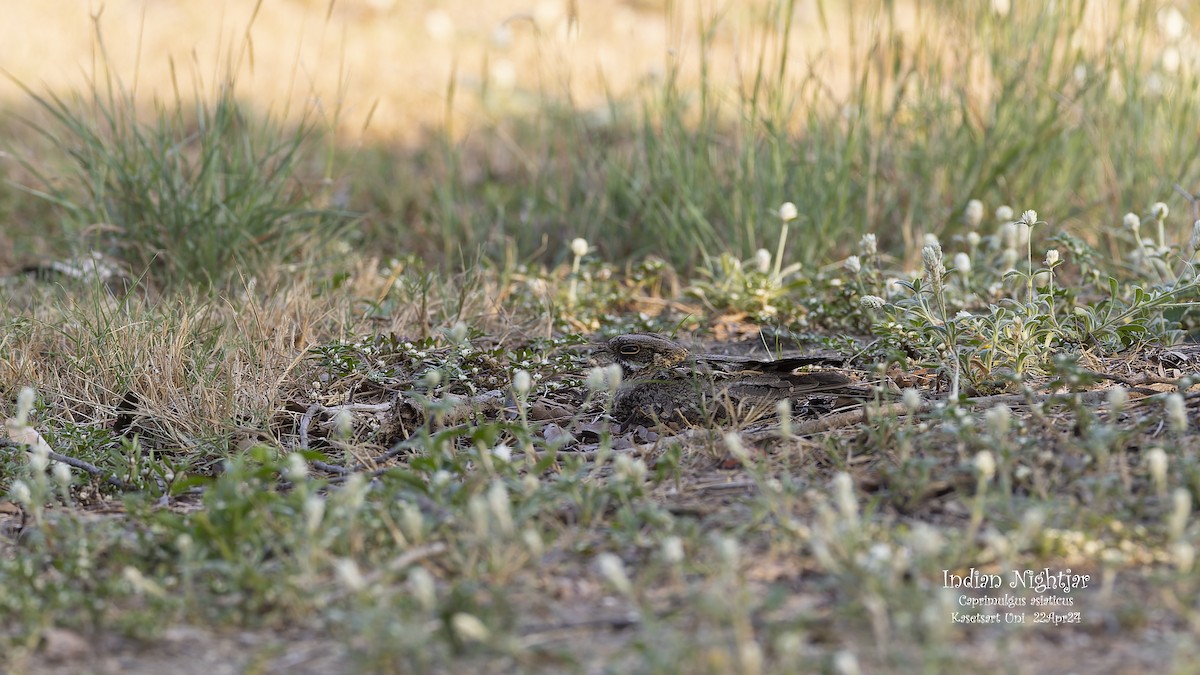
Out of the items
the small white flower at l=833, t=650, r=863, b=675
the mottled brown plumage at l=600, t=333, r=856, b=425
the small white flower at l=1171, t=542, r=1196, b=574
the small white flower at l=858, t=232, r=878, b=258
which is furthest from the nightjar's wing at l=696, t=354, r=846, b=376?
the small white flower at l=833, t=650, r=863, b=675

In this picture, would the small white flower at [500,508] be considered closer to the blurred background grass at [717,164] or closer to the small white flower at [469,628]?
the small white flower at [469,628]

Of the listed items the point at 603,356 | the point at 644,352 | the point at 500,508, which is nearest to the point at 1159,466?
the point at 500,508

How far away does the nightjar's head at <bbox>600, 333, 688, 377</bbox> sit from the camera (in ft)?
9.93

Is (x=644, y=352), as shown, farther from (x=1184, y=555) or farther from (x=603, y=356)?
(x=1184, y=555)

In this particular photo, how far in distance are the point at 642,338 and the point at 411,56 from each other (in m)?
6.52

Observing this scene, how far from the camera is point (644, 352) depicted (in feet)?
10.0

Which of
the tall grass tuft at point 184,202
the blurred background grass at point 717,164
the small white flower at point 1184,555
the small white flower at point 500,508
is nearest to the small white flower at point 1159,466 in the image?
the small white flower at point 1184,555

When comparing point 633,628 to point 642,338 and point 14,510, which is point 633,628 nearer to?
point 642,338

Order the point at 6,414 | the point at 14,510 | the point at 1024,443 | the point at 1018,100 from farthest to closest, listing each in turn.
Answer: the point at 1018,100, the point at 6,414, the point at 14,510, the point at 1024,443

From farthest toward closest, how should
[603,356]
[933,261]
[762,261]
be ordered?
[762,261] → [603,356] → [933,261]

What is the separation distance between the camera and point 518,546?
2025 mm

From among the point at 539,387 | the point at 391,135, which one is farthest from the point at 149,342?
the point at 391,135

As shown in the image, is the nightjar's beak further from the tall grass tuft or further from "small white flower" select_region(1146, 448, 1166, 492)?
the tall grass tuft

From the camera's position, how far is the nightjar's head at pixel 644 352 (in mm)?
3025
